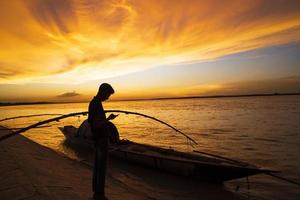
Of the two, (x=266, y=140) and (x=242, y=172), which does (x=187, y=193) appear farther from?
(x=266, y=140)

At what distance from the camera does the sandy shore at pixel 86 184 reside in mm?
6441

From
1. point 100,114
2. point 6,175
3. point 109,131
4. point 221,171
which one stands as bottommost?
point 221,171

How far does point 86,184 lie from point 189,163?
13.5 feet

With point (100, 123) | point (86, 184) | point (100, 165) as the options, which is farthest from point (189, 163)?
point (100, 123)

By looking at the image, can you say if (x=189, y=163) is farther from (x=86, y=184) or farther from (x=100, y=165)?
(x=100, y=165)

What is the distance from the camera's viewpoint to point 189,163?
1041cm

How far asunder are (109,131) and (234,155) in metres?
13.3

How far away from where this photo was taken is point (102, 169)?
20.0 feet

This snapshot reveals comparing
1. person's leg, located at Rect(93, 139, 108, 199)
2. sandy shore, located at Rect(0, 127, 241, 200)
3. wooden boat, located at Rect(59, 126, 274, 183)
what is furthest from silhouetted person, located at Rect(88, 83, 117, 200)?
wooden boat, located at Rect(59, 126, 274, 183)

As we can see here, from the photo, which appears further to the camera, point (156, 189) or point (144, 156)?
point (144, 156)

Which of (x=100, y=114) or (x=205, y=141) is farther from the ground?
(x=100, y=114)

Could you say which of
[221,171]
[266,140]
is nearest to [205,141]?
[266,140]

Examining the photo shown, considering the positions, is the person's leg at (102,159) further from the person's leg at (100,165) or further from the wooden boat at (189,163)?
the wooden boat at (189,163)

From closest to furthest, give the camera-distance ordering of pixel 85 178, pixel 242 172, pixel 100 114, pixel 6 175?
pixel 100 114
pixel 6 175
pixel 242 172
pixel 85 178
